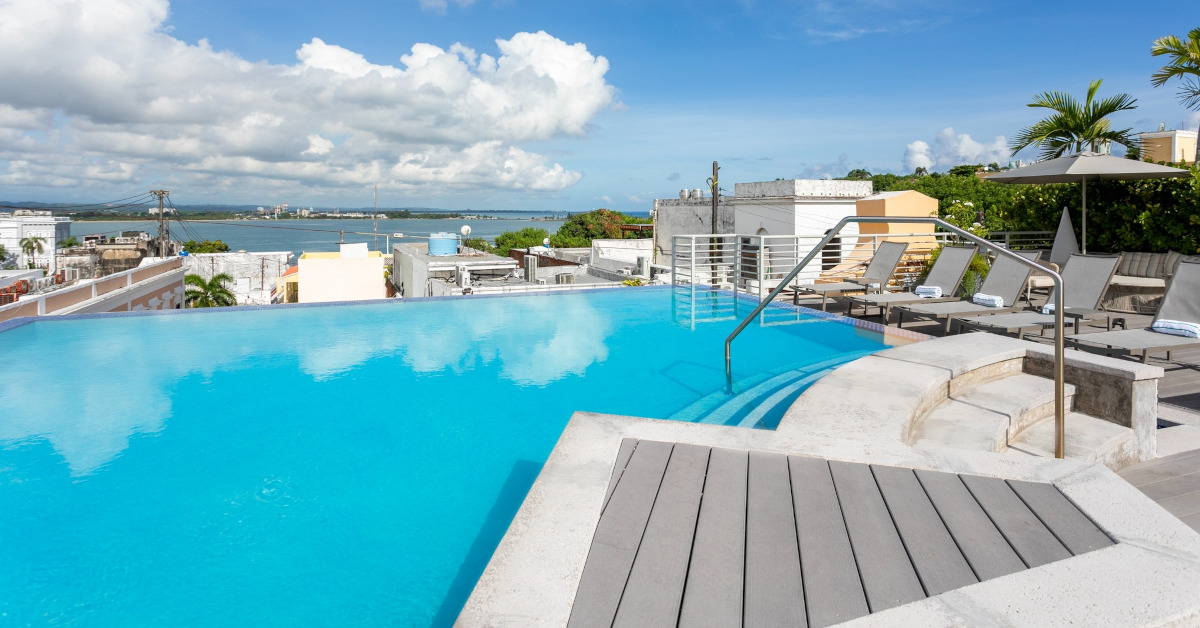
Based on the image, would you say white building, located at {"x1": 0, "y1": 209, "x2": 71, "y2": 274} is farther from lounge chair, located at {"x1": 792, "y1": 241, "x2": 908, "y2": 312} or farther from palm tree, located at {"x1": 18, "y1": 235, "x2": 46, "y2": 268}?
lounge chair, located at {"x1": 792, "y1": 241, "x2": 908, "y2": 312}

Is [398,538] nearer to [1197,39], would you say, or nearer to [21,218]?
[1197,39]

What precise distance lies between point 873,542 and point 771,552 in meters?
0.35

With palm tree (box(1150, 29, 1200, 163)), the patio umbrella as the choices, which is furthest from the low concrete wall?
palm tree (box(1150, 29, 1200, 163))

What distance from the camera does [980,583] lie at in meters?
1.82

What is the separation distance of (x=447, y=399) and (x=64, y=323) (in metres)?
7.53

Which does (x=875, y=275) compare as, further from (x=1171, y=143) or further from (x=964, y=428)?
(x=1171, y=143)

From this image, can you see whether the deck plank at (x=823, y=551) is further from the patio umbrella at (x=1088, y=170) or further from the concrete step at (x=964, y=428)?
the patio umbrella at (x=1088, y=170)

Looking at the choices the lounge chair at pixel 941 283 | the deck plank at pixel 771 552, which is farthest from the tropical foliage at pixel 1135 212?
the deck plank at pixel 771 552

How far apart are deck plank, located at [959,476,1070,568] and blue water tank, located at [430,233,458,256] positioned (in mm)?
29785

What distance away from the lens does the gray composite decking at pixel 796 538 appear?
5.90ft

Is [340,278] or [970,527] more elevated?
[340,278]

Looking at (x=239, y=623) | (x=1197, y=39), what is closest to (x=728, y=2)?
(x=1197, y=39)

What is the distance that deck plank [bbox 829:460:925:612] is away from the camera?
71.9 inches

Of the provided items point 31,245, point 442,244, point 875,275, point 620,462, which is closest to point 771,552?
point 620,462
